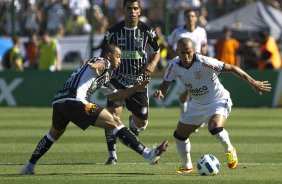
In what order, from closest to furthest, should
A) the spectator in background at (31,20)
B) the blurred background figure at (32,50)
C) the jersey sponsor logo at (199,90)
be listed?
the jersey sponsor logo at (199,90), the spectator in background at (31,20), the blurred background figure at (32,50)

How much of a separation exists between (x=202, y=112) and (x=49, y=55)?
54.1 feet

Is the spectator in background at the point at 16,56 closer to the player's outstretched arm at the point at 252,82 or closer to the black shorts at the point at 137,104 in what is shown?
the black shorts at the point at 137,104

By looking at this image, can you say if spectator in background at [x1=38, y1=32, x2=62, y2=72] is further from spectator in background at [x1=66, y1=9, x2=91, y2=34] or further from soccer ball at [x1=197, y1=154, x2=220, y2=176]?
soccer ball at [x1=197, y1=154, x2=220, y2=176]

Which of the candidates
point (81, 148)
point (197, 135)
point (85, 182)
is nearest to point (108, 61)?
point (85, 182)

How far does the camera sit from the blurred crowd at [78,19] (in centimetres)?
2841

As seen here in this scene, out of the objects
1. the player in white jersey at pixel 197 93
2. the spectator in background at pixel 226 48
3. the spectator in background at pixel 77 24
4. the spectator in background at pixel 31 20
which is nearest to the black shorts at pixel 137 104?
the player in white jersey at pixel 197 93

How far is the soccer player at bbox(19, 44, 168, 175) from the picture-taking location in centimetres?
1131

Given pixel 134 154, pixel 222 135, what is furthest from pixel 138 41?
pixel 222 135

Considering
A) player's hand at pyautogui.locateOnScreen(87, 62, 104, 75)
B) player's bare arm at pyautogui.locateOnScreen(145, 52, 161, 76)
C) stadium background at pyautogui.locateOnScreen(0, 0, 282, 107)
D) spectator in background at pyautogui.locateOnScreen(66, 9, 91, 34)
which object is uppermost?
player's hand at pyautogui.locateOnScreen(87, 62, 104, 75)

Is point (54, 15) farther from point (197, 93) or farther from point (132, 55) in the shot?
point (197, 93)

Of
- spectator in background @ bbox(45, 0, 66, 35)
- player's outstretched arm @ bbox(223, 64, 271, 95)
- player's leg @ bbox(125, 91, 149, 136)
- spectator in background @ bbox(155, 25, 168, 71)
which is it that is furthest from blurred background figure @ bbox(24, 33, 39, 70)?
player's outstretched arm @ bbox(223, 64, 271, 95)

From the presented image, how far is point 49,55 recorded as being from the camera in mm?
28109

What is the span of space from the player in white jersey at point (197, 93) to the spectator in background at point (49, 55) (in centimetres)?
1577

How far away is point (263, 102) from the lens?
26594 mm
